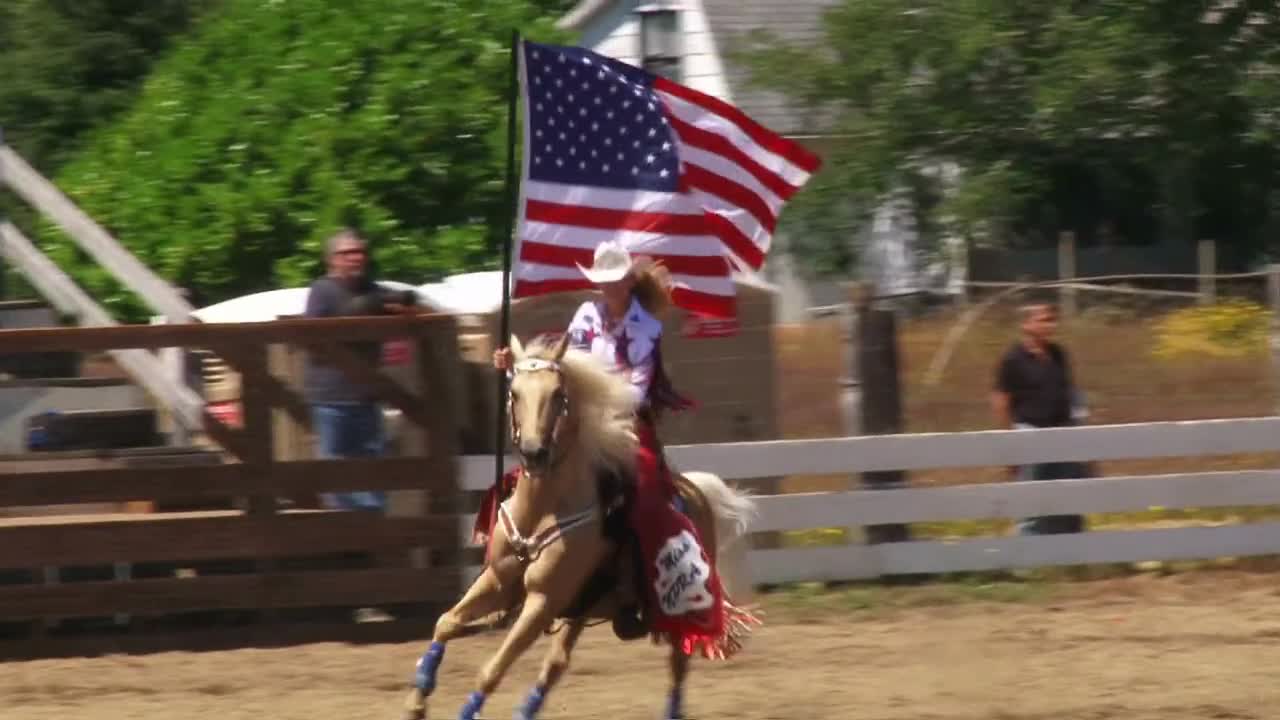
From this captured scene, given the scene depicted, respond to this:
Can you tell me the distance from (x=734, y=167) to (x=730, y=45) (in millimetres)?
18559

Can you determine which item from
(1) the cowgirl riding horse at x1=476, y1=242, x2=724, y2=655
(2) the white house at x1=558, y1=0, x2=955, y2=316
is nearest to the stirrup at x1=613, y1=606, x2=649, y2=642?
(1) the cowgirl riding horse at x1=476, y1=242, x2=724, y2=655

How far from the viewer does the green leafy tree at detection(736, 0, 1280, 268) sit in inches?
845

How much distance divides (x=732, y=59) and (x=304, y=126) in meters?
10.5

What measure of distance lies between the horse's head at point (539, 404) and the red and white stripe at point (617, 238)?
128cm

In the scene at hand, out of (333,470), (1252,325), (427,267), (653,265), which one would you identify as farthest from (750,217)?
(1252,325)

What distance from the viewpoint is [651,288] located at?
7871mm

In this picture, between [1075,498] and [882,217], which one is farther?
[882,217]

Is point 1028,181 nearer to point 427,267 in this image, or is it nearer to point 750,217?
point 427,267

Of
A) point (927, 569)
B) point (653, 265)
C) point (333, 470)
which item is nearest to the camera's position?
point (653, 265)

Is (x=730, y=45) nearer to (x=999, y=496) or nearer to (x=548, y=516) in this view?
(x=999, y=496)

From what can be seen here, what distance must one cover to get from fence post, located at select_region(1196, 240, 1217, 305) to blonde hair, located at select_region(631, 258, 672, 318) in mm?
10414

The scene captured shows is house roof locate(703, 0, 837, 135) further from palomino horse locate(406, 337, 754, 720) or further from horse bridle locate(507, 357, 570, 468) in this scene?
horse bridle locate(507, 357, 570, 468)

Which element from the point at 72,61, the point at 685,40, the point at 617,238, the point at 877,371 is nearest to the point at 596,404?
the point at 617,238

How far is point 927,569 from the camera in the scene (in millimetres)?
11539
